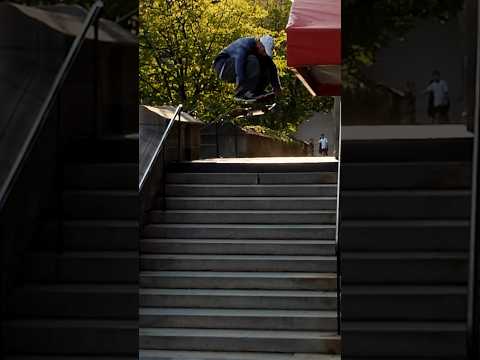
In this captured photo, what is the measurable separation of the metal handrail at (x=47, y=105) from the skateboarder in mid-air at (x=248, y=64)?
729 centimetres

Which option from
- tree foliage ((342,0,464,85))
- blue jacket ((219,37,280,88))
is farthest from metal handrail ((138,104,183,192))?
tree foliage ((342,0,464,85))

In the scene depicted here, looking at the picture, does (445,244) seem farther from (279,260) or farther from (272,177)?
(272,177)

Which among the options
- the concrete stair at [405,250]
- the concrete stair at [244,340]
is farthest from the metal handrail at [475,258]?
the concrete stair at [244,340]

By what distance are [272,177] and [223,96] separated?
12.1 m

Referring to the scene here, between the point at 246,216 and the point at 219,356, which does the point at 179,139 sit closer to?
the point at 246,216

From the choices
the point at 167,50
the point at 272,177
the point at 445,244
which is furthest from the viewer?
the point at 167,50

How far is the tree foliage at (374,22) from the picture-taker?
4.47 metres

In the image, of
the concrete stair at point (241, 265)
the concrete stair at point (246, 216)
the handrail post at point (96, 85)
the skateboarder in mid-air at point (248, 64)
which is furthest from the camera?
the skateboarder in mid-air at point (248, 64)

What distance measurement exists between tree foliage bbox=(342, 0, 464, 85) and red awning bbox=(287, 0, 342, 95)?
120 inches

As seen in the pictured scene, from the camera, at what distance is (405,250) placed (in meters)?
4.57

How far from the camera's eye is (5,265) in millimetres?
4793

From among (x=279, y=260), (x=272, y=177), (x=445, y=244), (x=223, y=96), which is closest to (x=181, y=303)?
(x=279, y=260)

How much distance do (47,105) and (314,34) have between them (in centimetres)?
376

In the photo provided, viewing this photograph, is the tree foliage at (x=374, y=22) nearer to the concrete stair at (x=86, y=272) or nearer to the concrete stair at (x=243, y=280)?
the concrete stair at (x=86, y=272)
